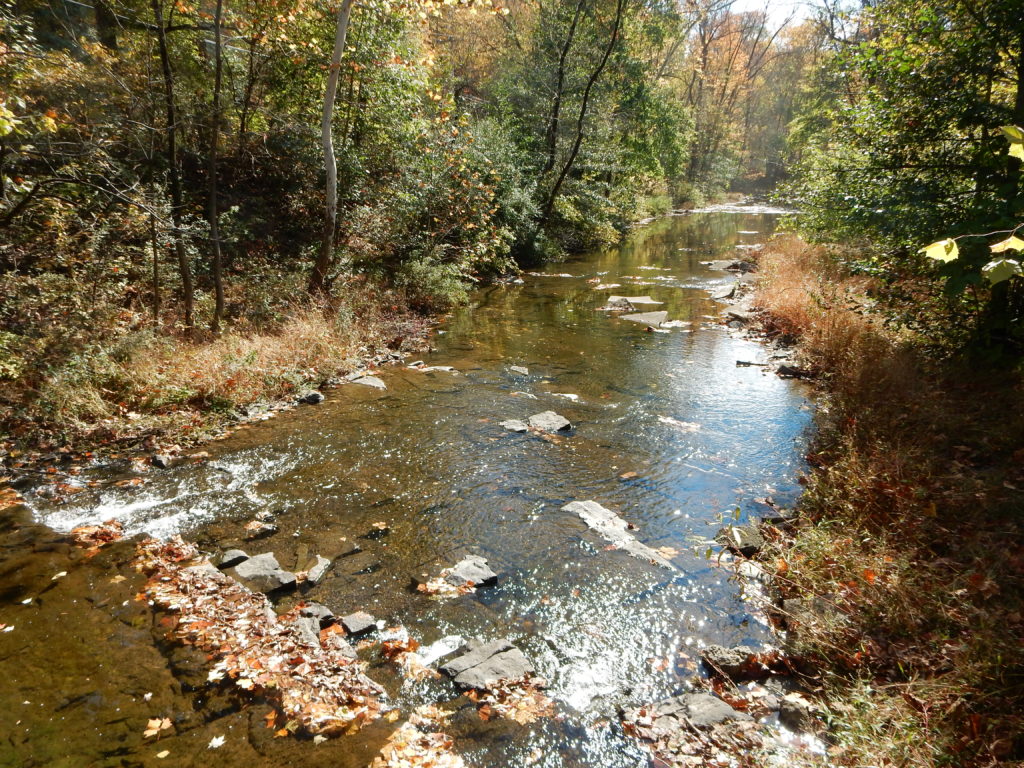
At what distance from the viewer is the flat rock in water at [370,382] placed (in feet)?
31.6

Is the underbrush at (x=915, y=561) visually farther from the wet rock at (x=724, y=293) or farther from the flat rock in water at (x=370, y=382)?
the wet rock at (x=724, y=293)

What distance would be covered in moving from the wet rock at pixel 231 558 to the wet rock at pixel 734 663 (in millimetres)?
4075

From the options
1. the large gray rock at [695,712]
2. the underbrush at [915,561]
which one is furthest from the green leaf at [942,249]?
the large gray rock at [695,712]

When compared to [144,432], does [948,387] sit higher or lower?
higher

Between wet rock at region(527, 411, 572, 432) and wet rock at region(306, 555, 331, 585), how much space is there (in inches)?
149

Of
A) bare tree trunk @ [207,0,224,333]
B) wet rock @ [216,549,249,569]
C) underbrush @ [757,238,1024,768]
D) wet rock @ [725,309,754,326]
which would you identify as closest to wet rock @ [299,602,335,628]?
wet rock @ [216,549,249,569]

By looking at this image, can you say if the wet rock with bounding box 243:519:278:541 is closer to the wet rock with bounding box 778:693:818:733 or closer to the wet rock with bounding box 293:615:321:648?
the wet rock with bounding box 293:615:321:648

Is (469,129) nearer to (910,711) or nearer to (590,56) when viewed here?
(590,56)

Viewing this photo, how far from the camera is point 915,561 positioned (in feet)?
14.7

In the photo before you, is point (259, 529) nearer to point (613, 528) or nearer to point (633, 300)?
point (613, 528)

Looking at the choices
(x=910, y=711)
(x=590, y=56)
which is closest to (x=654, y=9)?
(x=590, y=56)

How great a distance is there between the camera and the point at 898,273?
8328 millimetres

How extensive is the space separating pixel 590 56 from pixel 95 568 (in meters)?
23.7

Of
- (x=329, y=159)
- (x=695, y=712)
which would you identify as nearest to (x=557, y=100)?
(x=329, y=159)
